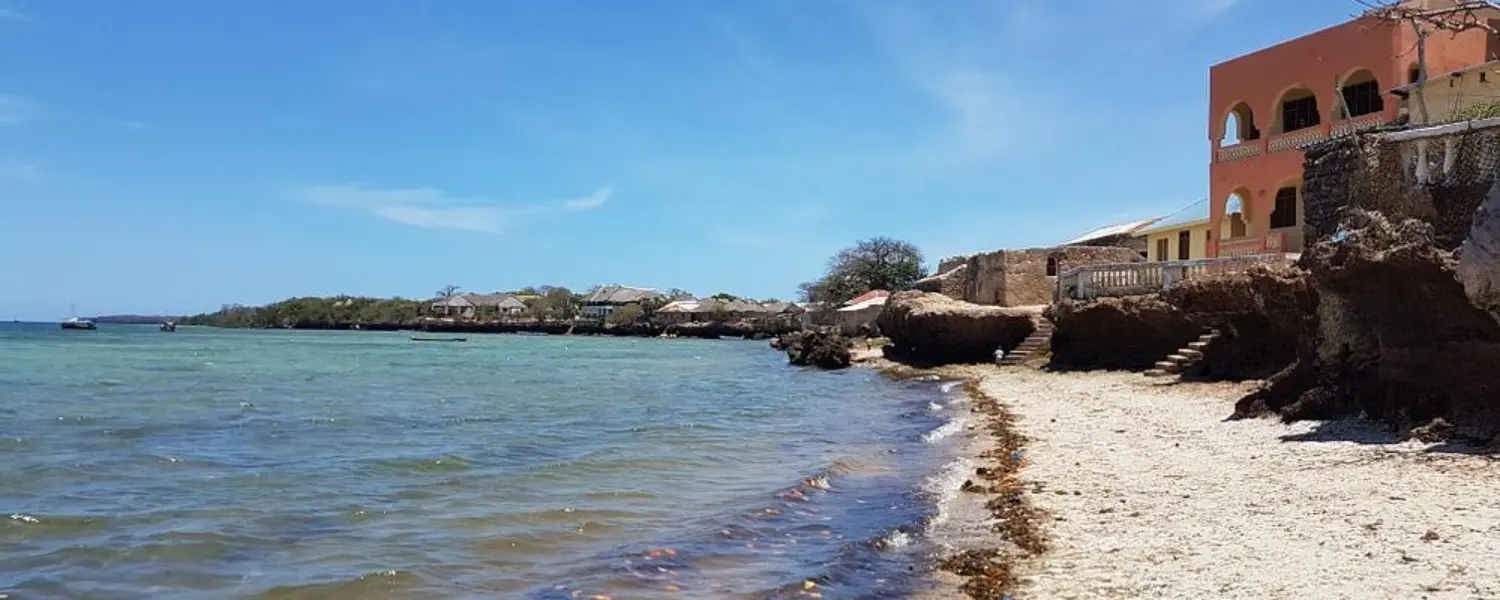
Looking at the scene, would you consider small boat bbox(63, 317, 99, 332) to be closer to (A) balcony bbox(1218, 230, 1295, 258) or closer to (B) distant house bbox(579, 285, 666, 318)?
(B) distant house bbox(579, 285, 666, 318)

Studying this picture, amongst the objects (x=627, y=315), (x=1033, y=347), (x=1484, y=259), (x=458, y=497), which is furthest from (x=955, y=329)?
(x=627, y=315)

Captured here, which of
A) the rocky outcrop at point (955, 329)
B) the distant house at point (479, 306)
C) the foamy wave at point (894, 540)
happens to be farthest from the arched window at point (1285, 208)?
the distant house at point (479, 306)

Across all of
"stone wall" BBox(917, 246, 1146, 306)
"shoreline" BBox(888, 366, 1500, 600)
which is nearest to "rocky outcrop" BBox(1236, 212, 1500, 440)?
"shoreline" BBox(888, 366, 1500, 600)

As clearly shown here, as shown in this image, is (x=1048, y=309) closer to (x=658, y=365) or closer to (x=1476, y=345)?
(x=1476, y=345)

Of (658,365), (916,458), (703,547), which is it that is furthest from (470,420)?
(658,365)

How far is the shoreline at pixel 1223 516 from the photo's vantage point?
18.6 ft

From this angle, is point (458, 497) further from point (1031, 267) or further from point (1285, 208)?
point (1031, 267)

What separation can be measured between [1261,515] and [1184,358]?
12.7 metres

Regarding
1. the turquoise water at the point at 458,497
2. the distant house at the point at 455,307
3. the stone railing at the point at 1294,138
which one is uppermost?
the stone railing at the point at 1294,138

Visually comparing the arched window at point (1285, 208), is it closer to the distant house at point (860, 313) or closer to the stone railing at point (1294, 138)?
the stone railing at point (1294, 138)

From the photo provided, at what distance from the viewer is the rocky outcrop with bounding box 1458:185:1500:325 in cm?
852

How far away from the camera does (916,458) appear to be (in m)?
12.8

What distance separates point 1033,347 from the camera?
90.4ft

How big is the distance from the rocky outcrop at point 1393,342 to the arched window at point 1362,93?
1307 cm
